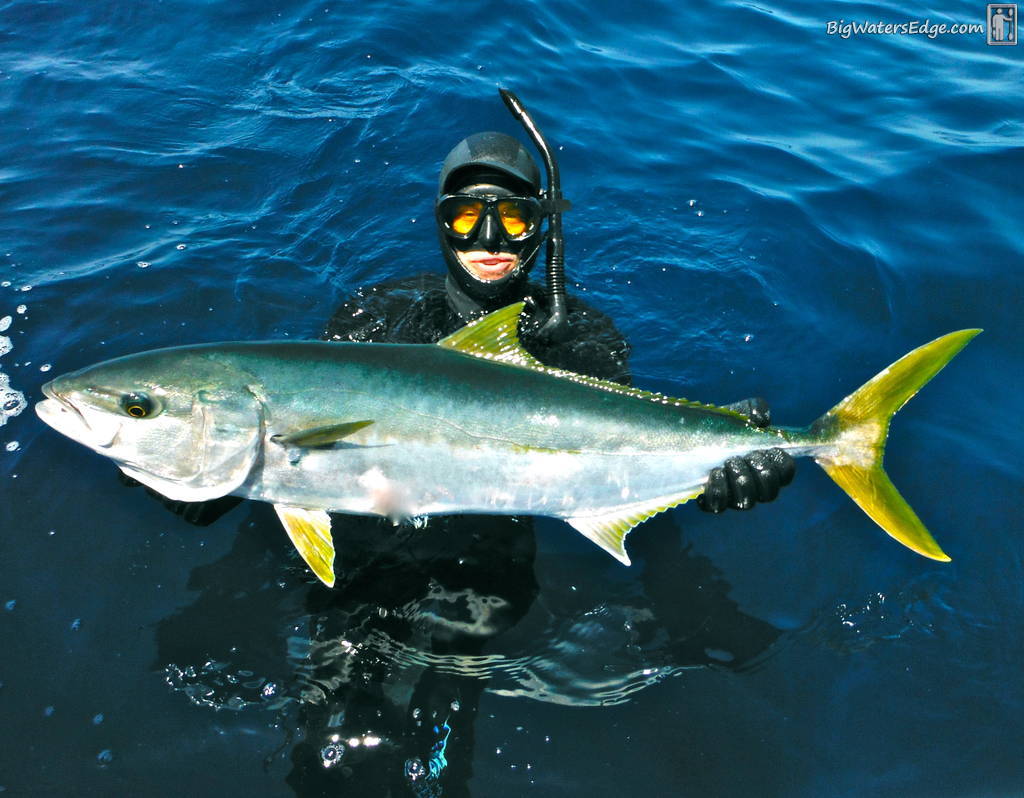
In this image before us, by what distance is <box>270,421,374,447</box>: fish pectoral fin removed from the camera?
139 inches

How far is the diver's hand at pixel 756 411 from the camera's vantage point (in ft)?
13.6

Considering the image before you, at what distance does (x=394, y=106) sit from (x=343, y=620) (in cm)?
669

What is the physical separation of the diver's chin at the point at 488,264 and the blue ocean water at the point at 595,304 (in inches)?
65.9

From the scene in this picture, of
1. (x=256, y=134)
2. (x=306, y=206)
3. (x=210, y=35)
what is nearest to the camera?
(x=306, y=206)

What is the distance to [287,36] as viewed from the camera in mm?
10703

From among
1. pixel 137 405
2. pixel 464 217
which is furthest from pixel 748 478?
pixel 137 405

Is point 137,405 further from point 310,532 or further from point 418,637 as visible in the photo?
point 418,637

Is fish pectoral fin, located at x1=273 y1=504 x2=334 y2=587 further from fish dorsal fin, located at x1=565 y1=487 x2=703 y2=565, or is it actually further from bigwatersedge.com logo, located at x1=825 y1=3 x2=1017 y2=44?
bigwatersedge.com logo, located at x1=825 y1=3 x2=1017 y2=44

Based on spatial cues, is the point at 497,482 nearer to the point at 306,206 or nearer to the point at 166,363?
the point at 166,363

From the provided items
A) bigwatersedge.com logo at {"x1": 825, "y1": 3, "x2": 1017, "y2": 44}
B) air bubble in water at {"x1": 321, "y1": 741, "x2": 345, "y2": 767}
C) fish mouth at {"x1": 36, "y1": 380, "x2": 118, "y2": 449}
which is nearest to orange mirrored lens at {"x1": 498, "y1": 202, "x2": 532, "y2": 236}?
fish mouth at {"x1": 36, "y1": 380, "x2": 118, "y2": 449}

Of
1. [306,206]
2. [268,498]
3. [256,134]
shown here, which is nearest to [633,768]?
[268,498]

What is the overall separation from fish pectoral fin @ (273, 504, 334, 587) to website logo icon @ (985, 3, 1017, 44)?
12391 millimetres

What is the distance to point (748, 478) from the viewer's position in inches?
159

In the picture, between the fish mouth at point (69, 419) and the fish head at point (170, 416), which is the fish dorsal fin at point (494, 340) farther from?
the fish mouth at point (69, 419)
